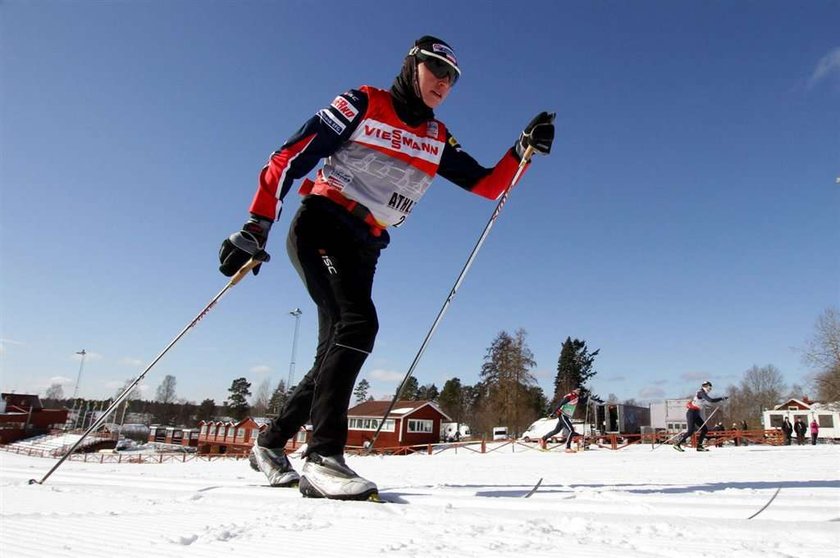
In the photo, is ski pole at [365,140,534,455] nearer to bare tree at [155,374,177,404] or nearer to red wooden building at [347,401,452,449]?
red wooden building at [347,401,452,449]

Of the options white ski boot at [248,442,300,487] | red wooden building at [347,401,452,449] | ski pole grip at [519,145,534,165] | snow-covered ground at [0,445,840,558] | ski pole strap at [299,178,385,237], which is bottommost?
red wooden building at [347,401,452,449]

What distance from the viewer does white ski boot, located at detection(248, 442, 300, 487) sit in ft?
9.10

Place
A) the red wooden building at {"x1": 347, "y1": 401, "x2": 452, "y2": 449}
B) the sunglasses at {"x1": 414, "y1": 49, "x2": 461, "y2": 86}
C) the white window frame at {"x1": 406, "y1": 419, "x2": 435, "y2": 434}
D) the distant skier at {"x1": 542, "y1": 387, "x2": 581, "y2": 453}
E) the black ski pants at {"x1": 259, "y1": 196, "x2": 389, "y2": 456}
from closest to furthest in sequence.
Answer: the black ski pants at {"x1": 259, "y1": 196, "x2": 389, "y2": 456} → the sunglasses at {"x1": 414, "y1": 49, "x2": 461, "y2": 86} → the distant skier at {"x1": 542, "y1": 387, "x2": 581, "y2": 453} → the red wooden building at {"x1": 347, "y1": 401, "x2": 452, "y2": 449} → the white window frame at {"x1": 406, "y1": 419, "x2": 435, "y2": 434}

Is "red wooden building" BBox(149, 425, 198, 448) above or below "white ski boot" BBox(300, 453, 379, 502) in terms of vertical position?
below

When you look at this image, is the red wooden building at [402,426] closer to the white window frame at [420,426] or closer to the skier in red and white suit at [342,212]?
the white window frame at [420,426]

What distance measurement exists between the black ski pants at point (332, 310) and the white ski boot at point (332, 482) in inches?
2.0

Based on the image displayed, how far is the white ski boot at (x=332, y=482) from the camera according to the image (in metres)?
2.07

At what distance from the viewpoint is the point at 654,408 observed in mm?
35094

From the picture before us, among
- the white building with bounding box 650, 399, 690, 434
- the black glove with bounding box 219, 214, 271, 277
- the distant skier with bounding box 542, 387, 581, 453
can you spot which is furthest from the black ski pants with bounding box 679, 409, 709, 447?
the white building with bounding box 650, 399, 690, 434

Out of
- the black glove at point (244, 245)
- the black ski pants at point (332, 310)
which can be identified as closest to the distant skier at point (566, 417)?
the black ski pants at point (332, 310)

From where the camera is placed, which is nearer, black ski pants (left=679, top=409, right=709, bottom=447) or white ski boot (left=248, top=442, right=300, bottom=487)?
white ski boot (left=248, top=442, right=300, bottom=487)

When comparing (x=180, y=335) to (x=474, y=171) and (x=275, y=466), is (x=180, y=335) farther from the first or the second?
(x=474, y=171)

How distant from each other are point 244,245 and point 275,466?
A: 55.6 inches

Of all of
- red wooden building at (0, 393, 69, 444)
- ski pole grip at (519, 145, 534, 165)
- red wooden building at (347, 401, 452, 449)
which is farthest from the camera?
red wooden building at (0, 393, 69, 444)
